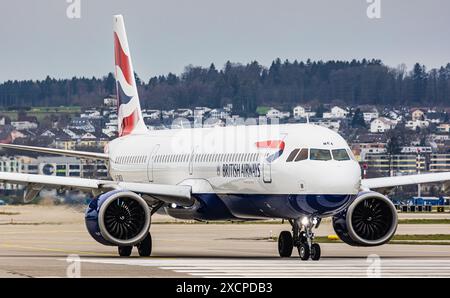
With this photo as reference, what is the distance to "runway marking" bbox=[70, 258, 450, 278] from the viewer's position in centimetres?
3094

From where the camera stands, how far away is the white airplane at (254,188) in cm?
3672

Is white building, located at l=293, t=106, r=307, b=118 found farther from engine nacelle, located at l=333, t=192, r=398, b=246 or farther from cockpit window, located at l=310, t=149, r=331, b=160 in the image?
cockpit window, located at l=310, t=149, r=331, b=160

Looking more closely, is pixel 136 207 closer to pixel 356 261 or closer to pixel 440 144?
pixel 356 261

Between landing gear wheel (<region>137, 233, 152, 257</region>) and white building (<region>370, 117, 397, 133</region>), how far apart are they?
11208 cm

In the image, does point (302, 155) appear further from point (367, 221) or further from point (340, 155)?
point (367, 221)

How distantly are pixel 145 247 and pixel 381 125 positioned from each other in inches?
4542

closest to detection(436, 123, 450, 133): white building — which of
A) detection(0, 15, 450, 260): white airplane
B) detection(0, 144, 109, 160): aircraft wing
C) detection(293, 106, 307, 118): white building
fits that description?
detection(293, 106, 307, 118): white building

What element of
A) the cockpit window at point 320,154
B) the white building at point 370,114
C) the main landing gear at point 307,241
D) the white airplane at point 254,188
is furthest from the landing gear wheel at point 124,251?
the white building at point 370,114

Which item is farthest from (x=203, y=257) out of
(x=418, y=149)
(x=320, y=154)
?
(x=418, y=149)
